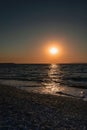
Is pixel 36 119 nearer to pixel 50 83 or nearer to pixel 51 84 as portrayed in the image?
pixel 51 84

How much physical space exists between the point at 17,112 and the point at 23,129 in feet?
10.4

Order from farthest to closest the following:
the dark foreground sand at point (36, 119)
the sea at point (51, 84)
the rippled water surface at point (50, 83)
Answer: the rippled water surface at point (50, 83)
the sea at point (51, 84)
the dark foreground sand at point (36, 119)

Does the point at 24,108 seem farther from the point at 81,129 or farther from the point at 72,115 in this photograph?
the point at 81,129

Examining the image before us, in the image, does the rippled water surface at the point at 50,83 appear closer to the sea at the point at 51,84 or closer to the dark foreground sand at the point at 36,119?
the sea at the point at 51,84

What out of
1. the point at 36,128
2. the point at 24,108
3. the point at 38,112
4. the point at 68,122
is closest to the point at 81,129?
the point at 68,122

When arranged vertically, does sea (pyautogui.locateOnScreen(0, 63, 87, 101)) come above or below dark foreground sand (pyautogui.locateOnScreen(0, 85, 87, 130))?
above

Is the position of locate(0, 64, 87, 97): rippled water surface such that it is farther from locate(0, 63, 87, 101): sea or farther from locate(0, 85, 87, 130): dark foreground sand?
locate(0, 85, 87, 130): dark foreground sand

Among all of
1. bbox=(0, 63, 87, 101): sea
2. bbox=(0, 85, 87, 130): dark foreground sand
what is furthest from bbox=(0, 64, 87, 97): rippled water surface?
bbox=(0, 85, 87, 130): dark foreground sand

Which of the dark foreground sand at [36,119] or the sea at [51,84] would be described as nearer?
the dark foreground sand at [36,119]

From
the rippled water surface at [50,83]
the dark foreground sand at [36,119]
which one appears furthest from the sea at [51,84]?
the dark foreground sand at [36,119]

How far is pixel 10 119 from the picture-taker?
13.4 meters

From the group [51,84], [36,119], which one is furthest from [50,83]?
[36,119]

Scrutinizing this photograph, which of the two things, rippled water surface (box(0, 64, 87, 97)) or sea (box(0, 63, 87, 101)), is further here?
rippled water surface (box(0, 64, 87, 97))

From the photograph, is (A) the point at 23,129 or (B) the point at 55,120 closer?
(A) the point at 23,129
